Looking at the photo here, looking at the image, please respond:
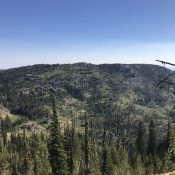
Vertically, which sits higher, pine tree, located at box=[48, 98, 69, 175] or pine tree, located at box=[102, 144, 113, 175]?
pine tree, located at box=[48, 98, 69, 175]

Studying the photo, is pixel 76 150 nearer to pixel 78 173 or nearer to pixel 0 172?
pixel 0 172

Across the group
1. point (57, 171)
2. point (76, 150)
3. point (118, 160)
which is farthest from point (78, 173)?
point (57, 171)

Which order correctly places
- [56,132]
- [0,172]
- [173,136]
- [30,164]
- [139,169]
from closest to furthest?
[56,132]
[173,136]
[139,169]
[0,172]
[30,164]

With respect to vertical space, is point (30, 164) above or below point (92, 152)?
below

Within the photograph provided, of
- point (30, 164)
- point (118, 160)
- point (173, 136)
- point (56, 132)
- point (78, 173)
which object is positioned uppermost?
point (56, 132)

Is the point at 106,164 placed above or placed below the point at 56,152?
below

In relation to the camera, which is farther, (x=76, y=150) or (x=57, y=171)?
(x=76, y=150)

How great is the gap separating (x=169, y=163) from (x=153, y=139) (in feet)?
273

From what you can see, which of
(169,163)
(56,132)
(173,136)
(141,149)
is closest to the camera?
(56,132)

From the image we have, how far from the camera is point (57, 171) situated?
64.8 metres

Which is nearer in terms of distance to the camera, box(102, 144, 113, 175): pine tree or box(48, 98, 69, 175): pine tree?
box(48, 98, 69, 175): pine tree

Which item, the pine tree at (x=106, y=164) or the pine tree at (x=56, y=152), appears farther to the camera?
the pine tree at (x=106, y=164)

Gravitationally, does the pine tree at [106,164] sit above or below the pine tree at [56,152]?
below

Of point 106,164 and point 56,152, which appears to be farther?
point 106,164
